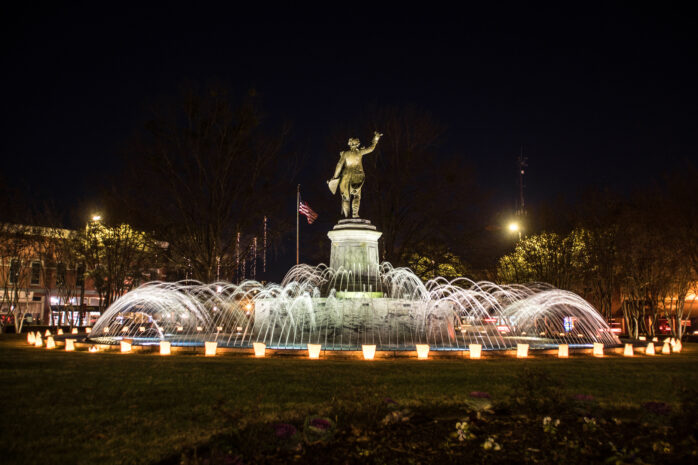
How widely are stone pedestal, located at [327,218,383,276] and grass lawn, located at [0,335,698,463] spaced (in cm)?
755

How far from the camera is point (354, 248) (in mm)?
21781

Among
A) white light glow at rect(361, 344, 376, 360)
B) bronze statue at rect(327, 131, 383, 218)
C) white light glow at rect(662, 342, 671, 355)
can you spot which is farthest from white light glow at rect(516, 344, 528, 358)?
bronze statue at rect(327, 131, 383, 218)

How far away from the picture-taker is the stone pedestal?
21.6m

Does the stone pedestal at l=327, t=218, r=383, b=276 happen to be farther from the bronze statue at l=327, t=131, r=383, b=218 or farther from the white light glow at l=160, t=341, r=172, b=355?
the white light glow at l=160, t=341, r=172, b=355

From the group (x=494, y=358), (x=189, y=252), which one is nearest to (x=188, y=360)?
(x=494, y=358)

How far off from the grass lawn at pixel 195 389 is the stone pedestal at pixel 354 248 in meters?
7.55

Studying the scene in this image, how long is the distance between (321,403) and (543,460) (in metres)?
3.82

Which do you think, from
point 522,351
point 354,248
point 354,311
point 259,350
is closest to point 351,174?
point 354,248

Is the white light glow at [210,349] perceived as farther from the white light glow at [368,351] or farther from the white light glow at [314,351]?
the white light glow at [368,351]

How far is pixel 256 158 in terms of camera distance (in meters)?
32.3

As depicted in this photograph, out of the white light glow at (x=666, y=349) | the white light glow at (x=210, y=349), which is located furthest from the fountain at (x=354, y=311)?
the white light glow at (x=666, y=349)

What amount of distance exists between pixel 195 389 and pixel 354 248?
1274 centimetres

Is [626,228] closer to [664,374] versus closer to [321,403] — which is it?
[664,374]

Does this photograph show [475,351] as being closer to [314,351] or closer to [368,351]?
[368,351]
